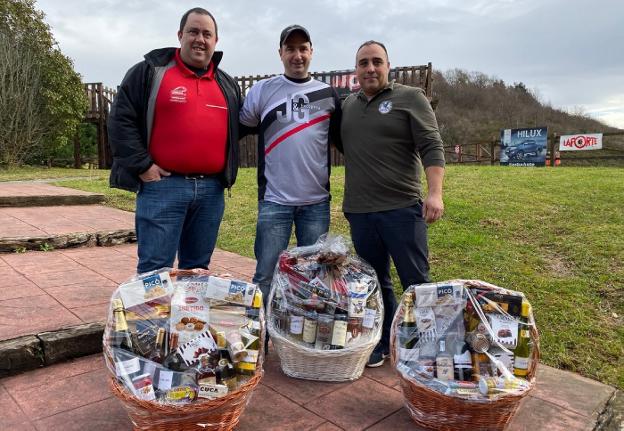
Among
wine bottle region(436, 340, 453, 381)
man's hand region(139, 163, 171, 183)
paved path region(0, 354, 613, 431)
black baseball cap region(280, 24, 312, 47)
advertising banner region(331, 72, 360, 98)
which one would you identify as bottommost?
paved path region(0, 354, 613, 431)

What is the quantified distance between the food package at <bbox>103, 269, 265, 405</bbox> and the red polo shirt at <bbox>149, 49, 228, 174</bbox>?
2.00ft

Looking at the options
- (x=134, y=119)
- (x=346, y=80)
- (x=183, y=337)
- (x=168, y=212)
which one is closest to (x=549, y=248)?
(x=168, y=212)

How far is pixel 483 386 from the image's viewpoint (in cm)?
191

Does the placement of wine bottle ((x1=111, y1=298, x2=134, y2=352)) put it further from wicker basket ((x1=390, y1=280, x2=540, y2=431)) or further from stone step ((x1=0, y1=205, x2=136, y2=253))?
stone step ((x1=0, y1=205, x2=136, y2=253))

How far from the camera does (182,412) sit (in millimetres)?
1724

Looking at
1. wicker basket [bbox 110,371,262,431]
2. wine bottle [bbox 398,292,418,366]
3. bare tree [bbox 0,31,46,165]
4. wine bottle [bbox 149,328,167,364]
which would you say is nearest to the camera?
wicker basket [bbox 110,371,262,431]

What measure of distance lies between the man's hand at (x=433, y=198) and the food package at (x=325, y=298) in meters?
0.44

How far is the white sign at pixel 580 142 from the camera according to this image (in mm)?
16172

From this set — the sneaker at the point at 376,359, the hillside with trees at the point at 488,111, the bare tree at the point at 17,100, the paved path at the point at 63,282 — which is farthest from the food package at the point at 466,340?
the hillside with trees at the point at 488,111

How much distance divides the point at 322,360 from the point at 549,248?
294cm

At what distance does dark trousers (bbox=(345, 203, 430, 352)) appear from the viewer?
2.46 m

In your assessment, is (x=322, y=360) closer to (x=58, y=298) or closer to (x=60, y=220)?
(x=58, y=298)

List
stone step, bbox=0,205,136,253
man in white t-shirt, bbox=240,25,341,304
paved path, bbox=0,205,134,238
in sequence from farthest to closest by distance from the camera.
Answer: paved path, bbox=0,205,134,238
stone step, bbox=0,205,136,253
man in white t-shirt, bbox=240,25,341,304

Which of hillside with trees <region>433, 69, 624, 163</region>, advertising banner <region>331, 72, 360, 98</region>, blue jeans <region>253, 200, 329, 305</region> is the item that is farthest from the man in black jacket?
hillside with trees <region>433, 69, 624, 163</region>
